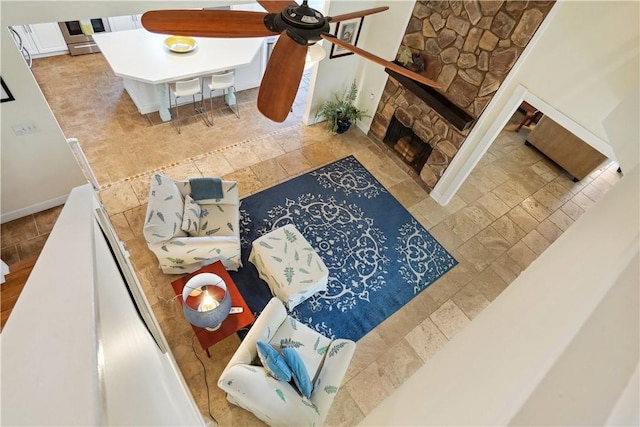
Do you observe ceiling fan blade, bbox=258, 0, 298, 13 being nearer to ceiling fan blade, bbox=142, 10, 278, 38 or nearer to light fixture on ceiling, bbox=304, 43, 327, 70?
ceiling fan blade, bbox=142, 10, 278, 38

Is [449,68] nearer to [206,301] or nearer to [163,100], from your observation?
[206,301]

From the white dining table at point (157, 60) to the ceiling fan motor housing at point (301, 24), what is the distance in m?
3.40

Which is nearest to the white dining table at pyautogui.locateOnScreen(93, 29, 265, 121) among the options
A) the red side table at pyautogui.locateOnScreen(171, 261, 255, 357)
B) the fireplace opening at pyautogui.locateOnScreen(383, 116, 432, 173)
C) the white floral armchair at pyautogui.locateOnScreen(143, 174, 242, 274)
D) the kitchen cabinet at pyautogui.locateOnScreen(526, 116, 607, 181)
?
the white floral armchair at pyautogui.locateOnScreen(143, 174, 242, 274)

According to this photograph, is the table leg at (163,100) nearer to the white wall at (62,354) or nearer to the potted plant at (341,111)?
the potted plant at (341,111)

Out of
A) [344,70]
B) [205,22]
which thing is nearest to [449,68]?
[344,70]

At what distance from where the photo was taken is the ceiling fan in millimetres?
1461

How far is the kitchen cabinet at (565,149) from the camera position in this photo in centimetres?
562

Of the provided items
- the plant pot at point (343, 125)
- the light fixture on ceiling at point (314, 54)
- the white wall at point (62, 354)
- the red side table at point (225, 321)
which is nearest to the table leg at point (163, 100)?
the plant pot at point (343, 125)

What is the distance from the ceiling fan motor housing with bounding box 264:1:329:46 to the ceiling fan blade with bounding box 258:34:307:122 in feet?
0.12

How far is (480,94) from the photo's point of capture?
4.00 m

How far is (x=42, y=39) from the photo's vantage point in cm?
566

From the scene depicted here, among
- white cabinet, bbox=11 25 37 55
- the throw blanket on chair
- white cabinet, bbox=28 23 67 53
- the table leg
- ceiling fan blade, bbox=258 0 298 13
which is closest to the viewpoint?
ceiling fan blade, bbox=258 0 298 13

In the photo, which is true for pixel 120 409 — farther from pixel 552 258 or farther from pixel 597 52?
pixel 597 52

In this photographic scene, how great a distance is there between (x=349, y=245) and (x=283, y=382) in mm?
2141
